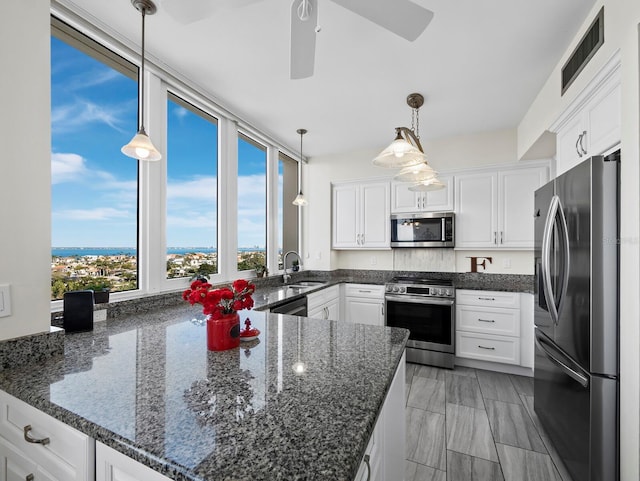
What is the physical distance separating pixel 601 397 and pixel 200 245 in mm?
2799

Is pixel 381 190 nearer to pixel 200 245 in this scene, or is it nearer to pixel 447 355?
pixel 447 355

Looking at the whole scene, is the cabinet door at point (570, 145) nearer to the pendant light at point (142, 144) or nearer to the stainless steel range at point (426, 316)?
the stainless steel range at point (426, 316)

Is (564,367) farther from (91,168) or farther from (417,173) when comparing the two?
(91,168)

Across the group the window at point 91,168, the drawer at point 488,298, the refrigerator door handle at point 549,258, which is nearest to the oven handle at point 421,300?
the drawer at point 488,298

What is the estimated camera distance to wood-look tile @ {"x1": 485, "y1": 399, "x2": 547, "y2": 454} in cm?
202

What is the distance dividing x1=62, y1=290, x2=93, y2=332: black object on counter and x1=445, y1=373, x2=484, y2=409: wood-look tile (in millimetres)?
2744

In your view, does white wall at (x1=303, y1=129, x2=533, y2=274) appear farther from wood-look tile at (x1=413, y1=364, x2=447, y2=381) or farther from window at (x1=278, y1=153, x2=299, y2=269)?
wood-look tile at (x1=413, y1=364, x2=447, y2=381)

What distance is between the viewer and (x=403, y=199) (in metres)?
3.83

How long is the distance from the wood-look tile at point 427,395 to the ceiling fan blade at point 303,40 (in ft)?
8.68

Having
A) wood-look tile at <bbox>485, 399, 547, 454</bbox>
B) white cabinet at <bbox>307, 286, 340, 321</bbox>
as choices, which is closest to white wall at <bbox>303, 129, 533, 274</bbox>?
white cabinet at <bbox>307, 286, 340, 321</bbox>

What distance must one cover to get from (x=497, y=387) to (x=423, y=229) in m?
1.81

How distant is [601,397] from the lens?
1.34 meters

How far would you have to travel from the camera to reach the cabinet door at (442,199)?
3.61 meters

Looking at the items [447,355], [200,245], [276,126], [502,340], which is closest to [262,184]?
[276,126]
